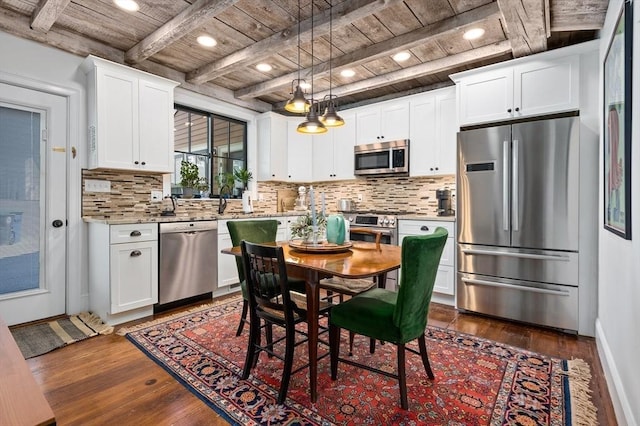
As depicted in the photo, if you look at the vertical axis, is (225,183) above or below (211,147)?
below

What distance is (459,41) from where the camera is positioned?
3.17 meters

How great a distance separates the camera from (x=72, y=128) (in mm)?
3182

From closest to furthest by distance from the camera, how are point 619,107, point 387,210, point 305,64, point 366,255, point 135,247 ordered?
1. point 619,107
2. point 366,255
3. point 135,247
4. point 305,64
5. point 387,210

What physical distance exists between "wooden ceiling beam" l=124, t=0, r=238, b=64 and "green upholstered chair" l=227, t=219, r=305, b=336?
155cm

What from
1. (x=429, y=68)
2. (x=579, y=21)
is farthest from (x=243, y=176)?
(x=579, y=21)

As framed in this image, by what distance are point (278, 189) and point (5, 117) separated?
311 cm

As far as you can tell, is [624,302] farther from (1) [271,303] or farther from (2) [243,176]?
(2) [243,176]

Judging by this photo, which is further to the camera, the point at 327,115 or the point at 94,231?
the point at 94,231

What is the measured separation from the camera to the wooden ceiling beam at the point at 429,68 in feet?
10.5

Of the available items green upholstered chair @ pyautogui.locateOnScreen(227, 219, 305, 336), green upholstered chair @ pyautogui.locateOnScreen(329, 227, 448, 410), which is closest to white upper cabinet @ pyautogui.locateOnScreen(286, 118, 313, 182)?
green upholstered chair @ pyautogui.locateOnScreen(227, 219, 305, 336)

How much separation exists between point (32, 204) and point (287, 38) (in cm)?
269

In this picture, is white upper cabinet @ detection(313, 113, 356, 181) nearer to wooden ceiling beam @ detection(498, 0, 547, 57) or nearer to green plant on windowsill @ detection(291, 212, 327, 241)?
wooden ceiling beam @ detection(498, 0, 547, 57)

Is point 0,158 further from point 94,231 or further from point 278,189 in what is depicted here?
point 278,189

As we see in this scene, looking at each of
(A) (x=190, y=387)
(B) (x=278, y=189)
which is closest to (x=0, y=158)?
(A) (x=190, y=387)
